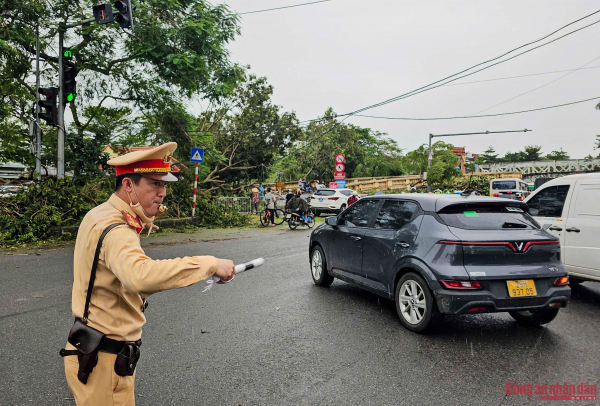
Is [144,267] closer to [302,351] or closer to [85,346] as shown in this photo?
[85,346]

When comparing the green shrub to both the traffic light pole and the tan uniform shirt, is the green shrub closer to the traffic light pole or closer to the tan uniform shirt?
the traffic light pole

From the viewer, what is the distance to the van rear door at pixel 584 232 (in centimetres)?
611

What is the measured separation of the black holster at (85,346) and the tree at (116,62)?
12.2 m

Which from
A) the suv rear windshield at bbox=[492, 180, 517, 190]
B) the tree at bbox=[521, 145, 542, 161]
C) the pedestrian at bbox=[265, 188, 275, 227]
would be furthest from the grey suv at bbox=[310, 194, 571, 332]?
the tree at bbox=[521, 145, 542, 161]

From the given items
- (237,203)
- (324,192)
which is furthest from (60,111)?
(324,192)

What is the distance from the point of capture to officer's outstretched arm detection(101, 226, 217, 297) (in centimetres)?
164

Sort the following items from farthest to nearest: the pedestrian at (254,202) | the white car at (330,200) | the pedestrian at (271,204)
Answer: the white car at (330,200) < the pedestrian at (254,202) < the pedestrian at (271,204)

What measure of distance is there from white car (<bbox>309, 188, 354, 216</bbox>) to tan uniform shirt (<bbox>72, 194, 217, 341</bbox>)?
22.4 metres

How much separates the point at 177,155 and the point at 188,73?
14.2 feet

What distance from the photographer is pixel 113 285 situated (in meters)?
1.87

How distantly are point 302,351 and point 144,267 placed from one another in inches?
118

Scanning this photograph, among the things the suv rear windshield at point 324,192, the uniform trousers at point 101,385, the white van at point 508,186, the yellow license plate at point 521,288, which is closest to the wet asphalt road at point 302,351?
the yellow license plate at point 521,288

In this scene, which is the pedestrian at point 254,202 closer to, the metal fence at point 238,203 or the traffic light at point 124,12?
the metal fence at point 238,203

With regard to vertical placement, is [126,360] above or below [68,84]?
below
